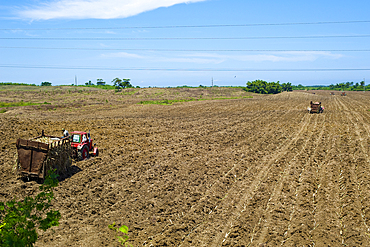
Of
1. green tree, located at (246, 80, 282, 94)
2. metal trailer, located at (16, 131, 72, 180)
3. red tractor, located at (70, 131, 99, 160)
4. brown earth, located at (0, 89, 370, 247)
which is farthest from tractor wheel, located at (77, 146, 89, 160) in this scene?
green tree, located at (246, 80, 282, 94)

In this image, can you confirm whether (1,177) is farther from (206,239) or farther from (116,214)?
(206,239)

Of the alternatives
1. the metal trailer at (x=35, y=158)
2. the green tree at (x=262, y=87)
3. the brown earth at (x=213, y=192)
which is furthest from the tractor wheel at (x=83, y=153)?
the green tree at (x=262, y=87)

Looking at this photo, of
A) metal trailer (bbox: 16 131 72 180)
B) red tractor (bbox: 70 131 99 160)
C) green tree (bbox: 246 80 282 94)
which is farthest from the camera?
green tree (bbox: 246 80 282 94)

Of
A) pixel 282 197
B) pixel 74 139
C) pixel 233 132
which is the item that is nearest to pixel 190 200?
pixel 282 197

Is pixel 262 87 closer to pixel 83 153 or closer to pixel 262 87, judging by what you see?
pixel 262 87

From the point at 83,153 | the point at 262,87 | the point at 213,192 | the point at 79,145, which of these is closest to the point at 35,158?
the point at 79,145

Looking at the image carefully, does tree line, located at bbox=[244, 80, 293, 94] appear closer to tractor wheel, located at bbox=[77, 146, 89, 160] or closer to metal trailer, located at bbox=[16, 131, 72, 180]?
tractor wheel, located at bbox=[77, 146, 89, 160]

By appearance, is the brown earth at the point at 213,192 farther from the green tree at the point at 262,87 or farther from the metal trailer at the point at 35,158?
the green tree at the point at 262,87

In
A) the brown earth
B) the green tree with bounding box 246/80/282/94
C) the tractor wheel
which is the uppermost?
the green tree with bounding box 246/80/282/94

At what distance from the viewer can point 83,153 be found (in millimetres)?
14617

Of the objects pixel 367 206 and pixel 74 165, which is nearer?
pixel 367 206

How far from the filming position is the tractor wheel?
562 inches

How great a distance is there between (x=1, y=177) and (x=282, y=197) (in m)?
11.8

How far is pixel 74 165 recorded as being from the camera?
44.9 ft
